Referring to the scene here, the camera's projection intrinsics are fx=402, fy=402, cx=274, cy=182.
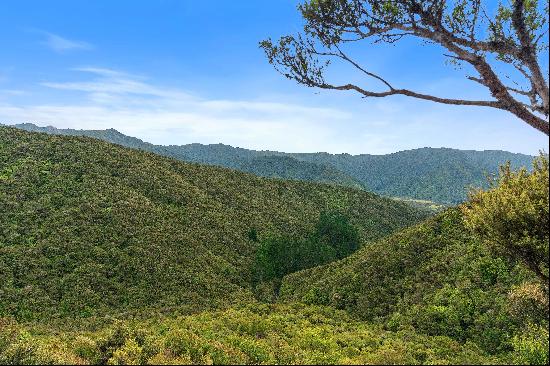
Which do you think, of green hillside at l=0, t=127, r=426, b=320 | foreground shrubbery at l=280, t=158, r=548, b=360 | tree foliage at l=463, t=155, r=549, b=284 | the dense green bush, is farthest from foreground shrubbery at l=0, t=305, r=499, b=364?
the dense green bush

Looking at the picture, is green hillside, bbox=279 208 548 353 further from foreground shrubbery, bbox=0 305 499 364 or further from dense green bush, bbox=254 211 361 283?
dense green bush, bbox=254 211 361 283

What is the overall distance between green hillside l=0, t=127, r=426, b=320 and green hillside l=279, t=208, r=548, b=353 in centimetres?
1399

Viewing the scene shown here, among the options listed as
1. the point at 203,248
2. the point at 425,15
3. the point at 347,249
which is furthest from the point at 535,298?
the point at 347,249

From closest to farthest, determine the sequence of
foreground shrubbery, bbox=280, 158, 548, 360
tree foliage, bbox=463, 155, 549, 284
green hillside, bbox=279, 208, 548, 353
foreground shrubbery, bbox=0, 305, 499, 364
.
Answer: tree foliage, bbox=463, 155, 549, 284
foreground shrubbery, bbox=0, 305, 499, 364
foreground shrubbery, bbox=280, 158, 548, 360
green hillside, bbox=279, 208, 548, 353

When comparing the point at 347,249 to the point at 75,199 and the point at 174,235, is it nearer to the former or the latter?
the point at 174,235

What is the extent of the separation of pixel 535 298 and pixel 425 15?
16.0 meters

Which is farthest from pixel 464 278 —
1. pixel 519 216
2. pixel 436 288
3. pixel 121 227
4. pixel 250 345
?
pixel 121 227

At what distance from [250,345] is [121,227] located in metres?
42.9

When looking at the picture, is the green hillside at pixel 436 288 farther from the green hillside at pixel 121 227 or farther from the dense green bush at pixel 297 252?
the green hillside at pixel 121 227

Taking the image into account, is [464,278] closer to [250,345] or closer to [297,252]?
[250,345]

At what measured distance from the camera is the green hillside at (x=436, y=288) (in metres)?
26.5

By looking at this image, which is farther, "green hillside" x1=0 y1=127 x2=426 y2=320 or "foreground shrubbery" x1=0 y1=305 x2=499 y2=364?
"green hillside" x1=0 y1=127 x2=426 y2=320

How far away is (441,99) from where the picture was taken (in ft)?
46.3

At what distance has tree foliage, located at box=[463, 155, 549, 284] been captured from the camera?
1549 cm
